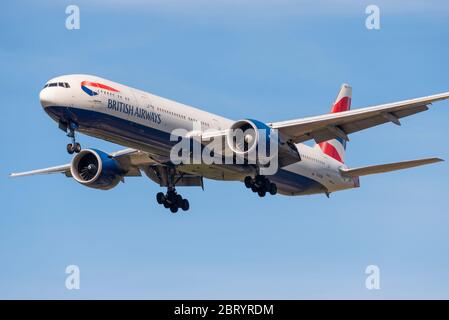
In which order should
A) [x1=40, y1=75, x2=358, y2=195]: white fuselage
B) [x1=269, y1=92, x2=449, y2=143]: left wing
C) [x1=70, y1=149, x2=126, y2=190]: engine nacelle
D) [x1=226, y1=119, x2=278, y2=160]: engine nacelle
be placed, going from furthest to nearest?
[x1=70, y1=149, x2=126, y2=190]: engine nacelle
[x1=226, y1=119, x2=278, y2=160]: engine nacelle
[x1=269, y1=92, x2=449, y2=143]: left wing
[x1=40, y1=75, x2=358, y2=195]: white fuselage

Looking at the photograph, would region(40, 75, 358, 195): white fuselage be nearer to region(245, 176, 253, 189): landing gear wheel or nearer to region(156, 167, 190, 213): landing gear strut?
region(245, 176, 253, 189): landing gear wheel

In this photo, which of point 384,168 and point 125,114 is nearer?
point 125,114

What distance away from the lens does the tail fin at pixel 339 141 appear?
213 feet

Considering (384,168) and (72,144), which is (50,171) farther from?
(384,168)

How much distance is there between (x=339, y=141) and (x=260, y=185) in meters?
10.9

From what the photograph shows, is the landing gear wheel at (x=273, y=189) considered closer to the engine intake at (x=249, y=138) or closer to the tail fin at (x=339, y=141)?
the engine intake at (x=249, y=138)

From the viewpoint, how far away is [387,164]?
189 ft

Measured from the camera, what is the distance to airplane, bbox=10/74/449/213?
170ft

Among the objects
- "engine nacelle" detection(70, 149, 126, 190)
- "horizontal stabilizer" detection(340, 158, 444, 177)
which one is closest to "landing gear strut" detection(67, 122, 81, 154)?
"engine nacelle" detection(70, 149, 126, 190)

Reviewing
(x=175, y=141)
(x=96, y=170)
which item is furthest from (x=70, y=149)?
(x=96, y=170)

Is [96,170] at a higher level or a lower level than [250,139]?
lower

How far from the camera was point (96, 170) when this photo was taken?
5947cm

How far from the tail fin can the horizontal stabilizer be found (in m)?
2.28
